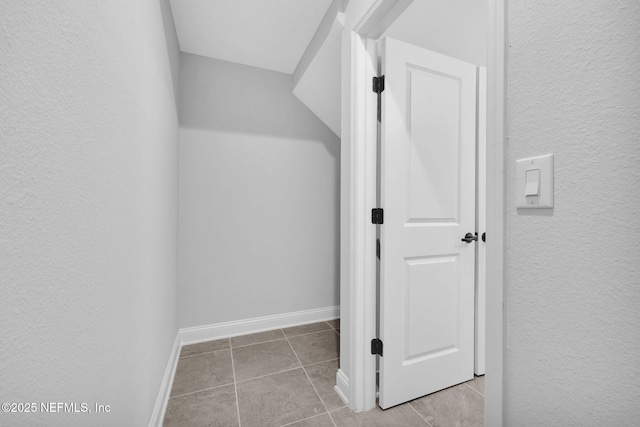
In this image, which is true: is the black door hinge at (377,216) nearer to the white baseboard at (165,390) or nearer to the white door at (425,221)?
the white door at (425,221)

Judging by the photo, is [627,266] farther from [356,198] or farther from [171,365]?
[171,365]

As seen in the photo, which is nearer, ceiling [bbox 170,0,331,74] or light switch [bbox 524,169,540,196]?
light switch [bbox 524,169,540,196]

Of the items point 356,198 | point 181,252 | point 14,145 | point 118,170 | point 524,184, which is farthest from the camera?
point 181,252

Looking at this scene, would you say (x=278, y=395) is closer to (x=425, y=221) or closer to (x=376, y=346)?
(x=376, y=346)

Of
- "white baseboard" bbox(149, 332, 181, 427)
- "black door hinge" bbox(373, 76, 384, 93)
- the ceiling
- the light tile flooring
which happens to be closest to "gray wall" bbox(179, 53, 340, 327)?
the ceiling

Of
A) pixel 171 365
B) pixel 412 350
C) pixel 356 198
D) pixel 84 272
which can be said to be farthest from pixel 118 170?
pixel 412 350

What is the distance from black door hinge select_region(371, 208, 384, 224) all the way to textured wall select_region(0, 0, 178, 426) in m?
1.12

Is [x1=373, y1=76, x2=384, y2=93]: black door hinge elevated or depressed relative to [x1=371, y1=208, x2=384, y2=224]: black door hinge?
elevated

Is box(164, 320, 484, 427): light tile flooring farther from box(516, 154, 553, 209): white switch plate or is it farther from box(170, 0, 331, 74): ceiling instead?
box(170, 0, 331, 74): ceiling

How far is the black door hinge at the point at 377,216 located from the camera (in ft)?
4.68

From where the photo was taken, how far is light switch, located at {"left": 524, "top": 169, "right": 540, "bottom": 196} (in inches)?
24.0

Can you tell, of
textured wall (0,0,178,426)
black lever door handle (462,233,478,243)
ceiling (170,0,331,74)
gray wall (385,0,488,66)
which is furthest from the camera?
ceiling (170,0,331,74)

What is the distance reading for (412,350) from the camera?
4.91ft

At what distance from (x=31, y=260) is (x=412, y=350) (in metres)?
1.64
